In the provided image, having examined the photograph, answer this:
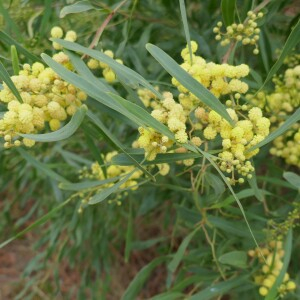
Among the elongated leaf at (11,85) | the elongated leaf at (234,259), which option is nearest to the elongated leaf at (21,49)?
the elongated leaf at (11,85)

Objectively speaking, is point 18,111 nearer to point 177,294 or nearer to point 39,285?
point 177,294

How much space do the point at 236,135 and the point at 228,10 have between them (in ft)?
1.49

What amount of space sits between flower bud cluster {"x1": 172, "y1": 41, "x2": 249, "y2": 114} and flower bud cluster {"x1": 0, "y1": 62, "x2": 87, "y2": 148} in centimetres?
25

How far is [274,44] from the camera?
2.05 meters

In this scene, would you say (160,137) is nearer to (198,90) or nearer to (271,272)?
(198,90)

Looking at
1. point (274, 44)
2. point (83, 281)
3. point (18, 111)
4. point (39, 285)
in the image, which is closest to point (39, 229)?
point (39, 285)

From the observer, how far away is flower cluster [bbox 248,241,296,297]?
1523 mm

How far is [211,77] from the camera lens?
3.40 ft

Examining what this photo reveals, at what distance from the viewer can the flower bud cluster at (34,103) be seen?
97 centimetres

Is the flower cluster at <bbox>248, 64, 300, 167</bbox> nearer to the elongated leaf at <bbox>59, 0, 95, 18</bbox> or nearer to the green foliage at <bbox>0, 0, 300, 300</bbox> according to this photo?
the green foliage at <bbox>0, 0, 300, 300</bbox>

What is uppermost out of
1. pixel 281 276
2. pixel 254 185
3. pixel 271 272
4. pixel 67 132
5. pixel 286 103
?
pixel 67 132

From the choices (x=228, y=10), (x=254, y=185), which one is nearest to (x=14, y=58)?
(x=228, y=10)

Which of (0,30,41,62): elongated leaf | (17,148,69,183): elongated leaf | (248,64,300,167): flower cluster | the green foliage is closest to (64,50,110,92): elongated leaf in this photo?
the green foliage

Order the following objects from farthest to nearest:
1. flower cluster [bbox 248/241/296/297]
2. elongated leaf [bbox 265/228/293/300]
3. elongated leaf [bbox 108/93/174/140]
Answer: flower cluster [bbox 248/241/296/297] → elongated leaf [bbox 265/228/293/300] → elongated leaf [bbox 108/93/174/140]
